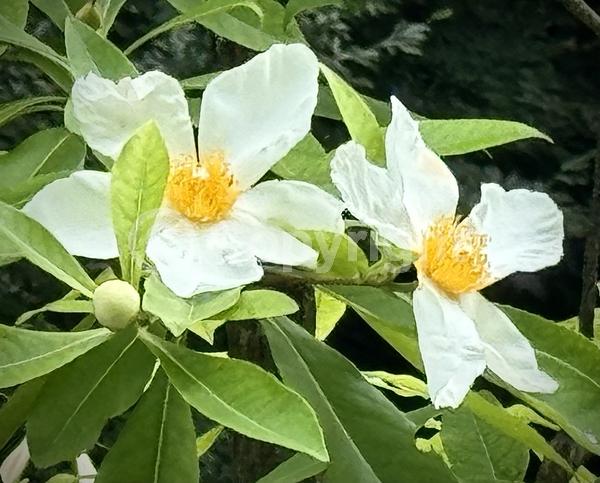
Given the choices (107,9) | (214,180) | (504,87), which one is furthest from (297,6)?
(504,87)

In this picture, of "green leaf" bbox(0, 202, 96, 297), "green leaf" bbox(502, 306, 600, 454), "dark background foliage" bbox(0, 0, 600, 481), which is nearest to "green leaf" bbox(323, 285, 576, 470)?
"green leaf" bbox(502, 306, 600, 454)

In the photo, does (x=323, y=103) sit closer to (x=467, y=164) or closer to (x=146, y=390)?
(x=146, y=390)

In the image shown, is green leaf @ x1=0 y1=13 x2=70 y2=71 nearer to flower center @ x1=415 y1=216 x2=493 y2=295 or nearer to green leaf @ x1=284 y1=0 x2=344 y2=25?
green leaf @ x1=284 y1=0 x2=344 y2=25

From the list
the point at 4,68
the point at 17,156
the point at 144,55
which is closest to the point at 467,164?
the point at 144,55

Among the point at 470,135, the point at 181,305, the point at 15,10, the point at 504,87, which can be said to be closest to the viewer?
the point at 181,305

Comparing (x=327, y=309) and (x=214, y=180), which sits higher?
(x=214, y=180)

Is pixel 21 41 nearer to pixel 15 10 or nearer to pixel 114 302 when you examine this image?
pixel 15 10
